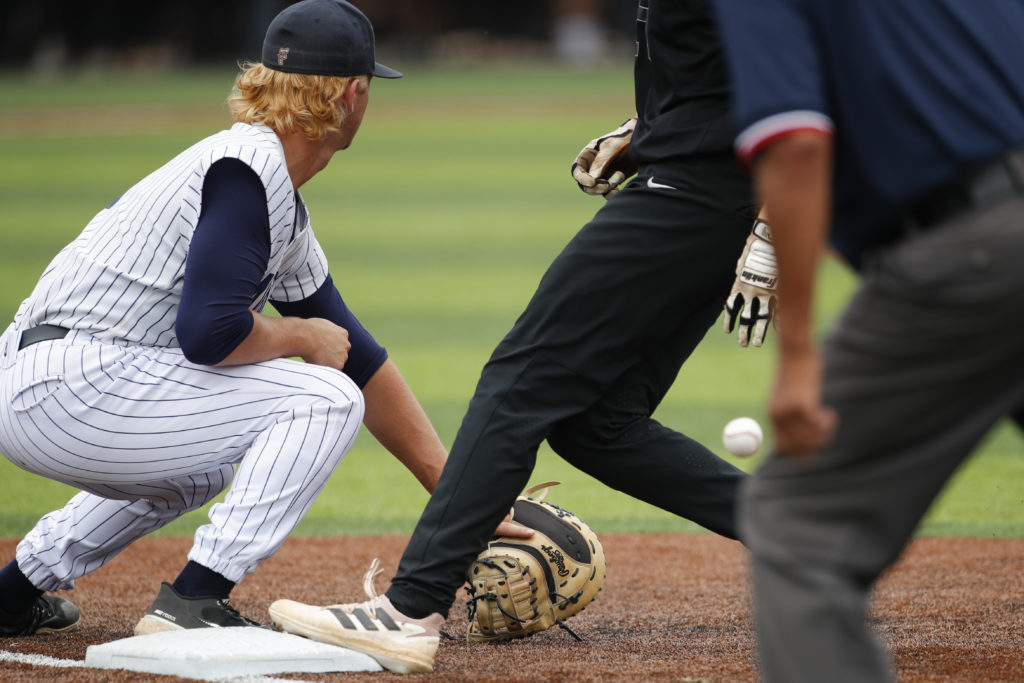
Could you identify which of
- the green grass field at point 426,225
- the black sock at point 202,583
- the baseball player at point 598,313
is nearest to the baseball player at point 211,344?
the black sock at point 202,583

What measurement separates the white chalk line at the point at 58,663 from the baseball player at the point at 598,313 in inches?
6.8

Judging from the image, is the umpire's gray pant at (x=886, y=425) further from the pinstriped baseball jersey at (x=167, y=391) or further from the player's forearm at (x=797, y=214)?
the pinstriped baseball jersey at (x=167, y=391)

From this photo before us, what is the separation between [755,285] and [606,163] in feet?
2.30

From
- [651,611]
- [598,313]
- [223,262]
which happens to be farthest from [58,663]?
[651,611]

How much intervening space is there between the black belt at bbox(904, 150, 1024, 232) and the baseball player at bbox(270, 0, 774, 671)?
1078 millimetres

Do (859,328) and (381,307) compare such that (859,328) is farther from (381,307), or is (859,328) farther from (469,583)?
(381,307)

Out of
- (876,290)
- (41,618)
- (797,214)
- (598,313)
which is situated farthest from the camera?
Result: (41,618)

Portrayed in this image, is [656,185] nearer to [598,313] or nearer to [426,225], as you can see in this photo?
[598,313]

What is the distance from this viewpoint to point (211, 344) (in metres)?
3.03

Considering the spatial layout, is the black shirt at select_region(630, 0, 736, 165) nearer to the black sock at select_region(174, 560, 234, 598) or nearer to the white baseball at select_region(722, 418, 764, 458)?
the black sock at select_region(174, 560, 234, 598)

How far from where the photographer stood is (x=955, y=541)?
479cm

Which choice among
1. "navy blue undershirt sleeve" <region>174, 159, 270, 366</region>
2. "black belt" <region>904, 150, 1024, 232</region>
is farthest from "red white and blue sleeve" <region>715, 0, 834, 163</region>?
"navy blue undershirt sleeve" <region>174, 159, 270, 366</region>

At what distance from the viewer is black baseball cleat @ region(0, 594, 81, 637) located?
351cm

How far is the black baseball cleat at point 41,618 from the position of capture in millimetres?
3510
